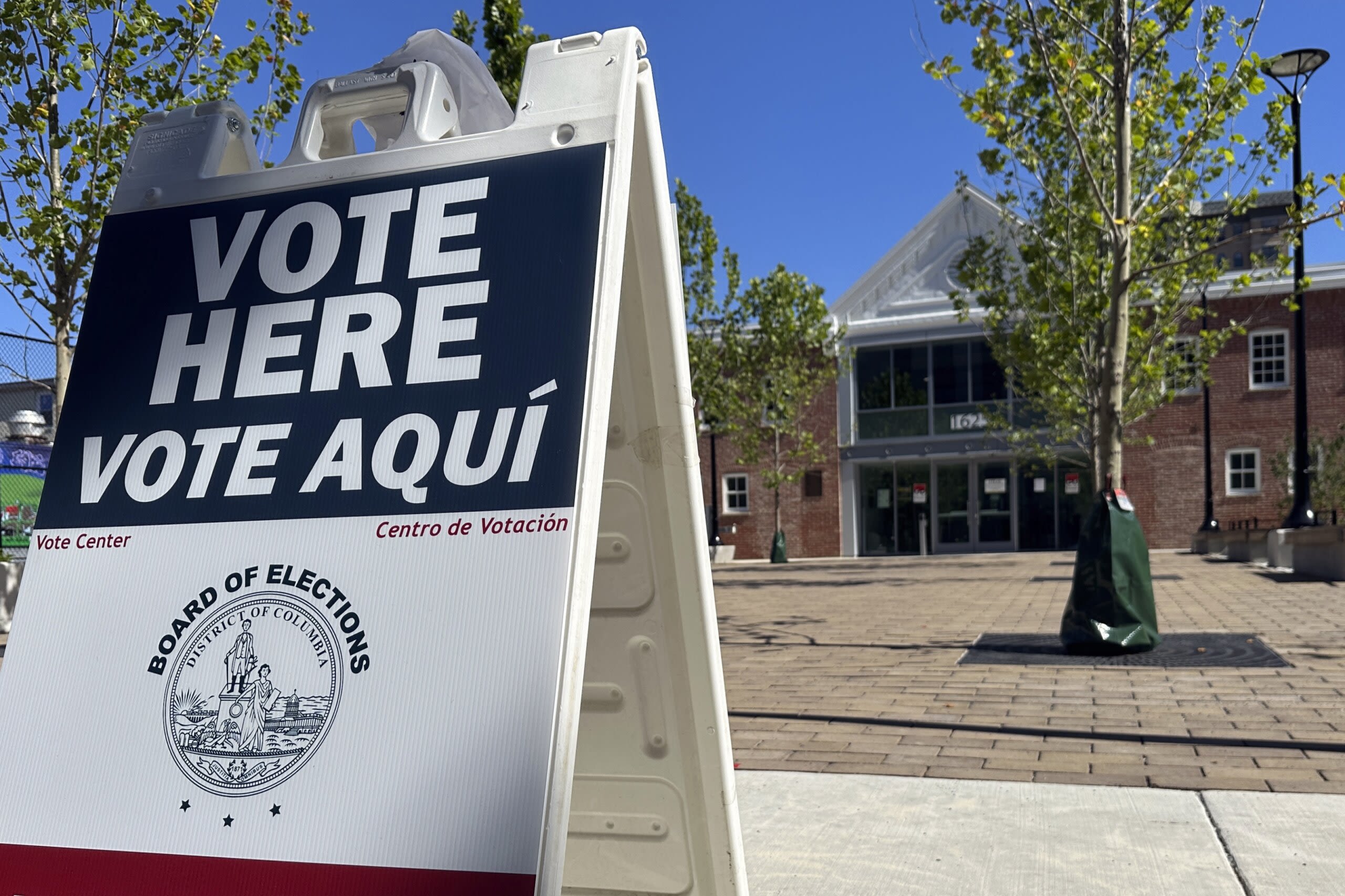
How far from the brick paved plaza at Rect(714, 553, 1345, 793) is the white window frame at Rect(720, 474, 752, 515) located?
21801 millimetres

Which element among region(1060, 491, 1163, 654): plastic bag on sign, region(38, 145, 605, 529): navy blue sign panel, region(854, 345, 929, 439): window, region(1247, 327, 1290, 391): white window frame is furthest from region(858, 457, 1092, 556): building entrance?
region(38, 145, 605, 529): navy blue sign panel

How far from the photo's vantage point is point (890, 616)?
1225cm

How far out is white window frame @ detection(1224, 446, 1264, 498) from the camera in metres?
31.6

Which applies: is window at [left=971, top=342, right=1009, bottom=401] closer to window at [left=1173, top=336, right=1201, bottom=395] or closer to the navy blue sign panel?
window at [left=1173, top=336, right=1201, bottom=395]

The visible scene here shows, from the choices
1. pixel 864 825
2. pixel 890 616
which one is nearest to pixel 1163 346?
pixel 890 616

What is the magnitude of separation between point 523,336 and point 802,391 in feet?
94.0

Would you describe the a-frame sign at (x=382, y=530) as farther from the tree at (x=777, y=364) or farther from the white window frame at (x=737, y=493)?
the white window frame at (x=737, y=493)

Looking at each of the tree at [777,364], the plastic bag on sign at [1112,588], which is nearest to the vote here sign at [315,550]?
the plastic bag on sign at [1112,588]

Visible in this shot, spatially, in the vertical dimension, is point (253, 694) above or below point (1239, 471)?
below

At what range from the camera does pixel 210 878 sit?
1.92 metres

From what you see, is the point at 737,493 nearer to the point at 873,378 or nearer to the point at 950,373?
the point at 873,378

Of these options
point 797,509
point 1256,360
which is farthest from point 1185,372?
point 797,509

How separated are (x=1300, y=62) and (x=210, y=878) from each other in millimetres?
18328

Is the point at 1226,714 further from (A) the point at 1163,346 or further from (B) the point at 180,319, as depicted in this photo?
(A) the point at 1163,346
